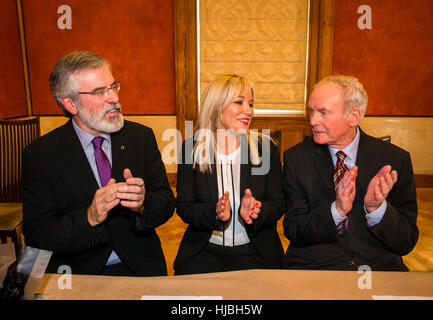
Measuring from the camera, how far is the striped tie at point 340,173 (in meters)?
1.60

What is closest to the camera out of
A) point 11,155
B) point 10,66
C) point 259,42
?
point 11,155

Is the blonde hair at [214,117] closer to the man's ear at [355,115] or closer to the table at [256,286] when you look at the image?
the man's ear at [355,115]

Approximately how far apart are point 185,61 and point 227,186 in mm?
3395

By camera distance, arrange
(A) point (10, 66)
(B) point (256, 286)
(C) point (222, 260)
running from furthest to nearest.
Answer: (A) point (10, 66) → (C) point (222, 260) → (B) point (256, 286)

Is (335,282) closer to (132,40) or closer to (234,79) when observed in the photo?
(234,79)

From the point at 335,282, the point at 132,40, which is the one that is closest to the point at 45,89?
the point at 132,40

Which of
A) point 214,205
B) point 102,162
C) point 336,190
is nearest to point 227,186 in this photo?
point 214,205

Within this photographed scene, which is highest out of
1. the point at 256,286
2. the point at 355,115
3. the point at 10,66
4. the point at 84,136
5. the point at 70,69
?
the point at 10,66

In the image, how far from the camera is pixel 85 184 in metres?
1.62

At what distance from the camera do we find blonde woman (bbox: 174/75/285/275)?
1.81m

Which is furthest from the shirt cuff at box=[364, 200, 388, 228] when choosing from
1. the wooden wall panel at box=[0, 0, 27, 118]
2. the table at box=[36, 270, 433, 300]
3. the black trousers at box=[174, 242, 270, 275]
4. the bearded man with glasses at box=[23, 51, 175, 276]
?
the wooden wall panel at box=[0, 0, 27, 118]

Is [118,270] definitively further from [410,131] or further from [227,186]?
[410,131]
